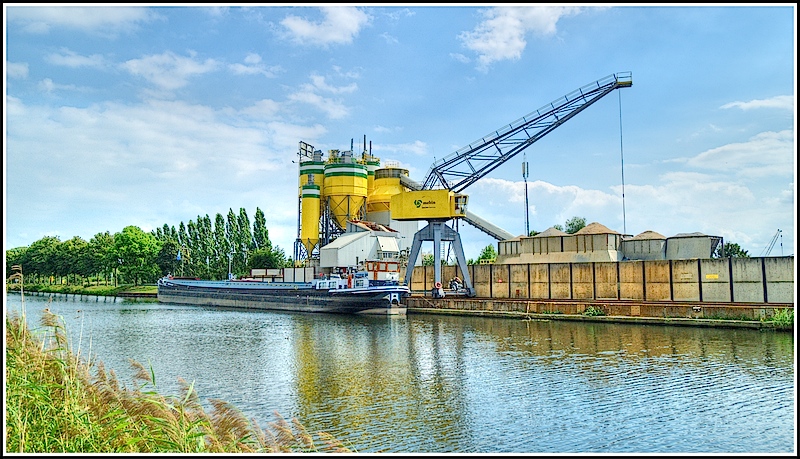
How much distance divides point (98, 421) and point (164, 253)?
7987 cm

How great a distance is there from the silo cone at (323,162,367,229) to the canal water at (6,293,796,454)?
107 feet

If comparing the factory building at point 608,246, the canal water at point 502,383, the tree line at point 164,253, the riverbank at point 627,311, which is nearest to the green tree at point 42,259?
the tree line at point 164,253

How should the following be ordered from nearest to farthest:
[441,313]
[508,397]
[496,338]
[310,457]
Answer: [310,457]
[508,397]
[496,338]
[441,313]

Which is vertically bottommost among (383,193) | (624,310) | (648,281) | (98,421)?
(624,310)

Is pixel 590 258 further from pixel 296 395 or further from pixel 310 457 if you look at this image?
pixel 310 457

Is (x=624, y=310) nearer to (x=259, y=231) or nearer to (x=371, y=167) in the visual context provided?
(x=371, y=167)

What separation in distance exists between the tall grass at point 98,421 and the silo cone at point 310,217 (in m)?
55.0

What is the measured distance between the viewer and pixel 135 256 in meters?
85.9

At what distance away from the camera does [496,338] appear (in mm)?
27859

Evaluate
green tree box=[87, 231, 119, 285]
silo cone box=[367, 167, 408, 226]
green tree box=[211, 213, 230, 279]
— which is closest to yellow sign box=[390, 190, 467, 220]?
→ silo cone box=[367, 167, 408, 226]

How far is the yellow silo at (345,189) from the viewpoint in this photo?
63.8 metres

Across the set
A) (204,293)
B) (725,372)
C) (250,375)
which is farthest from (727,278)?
(204,293)

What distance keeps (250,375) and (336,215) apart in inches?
1804

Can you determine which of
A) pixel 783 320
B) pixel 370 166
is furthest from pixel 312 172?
pixel 783 320
